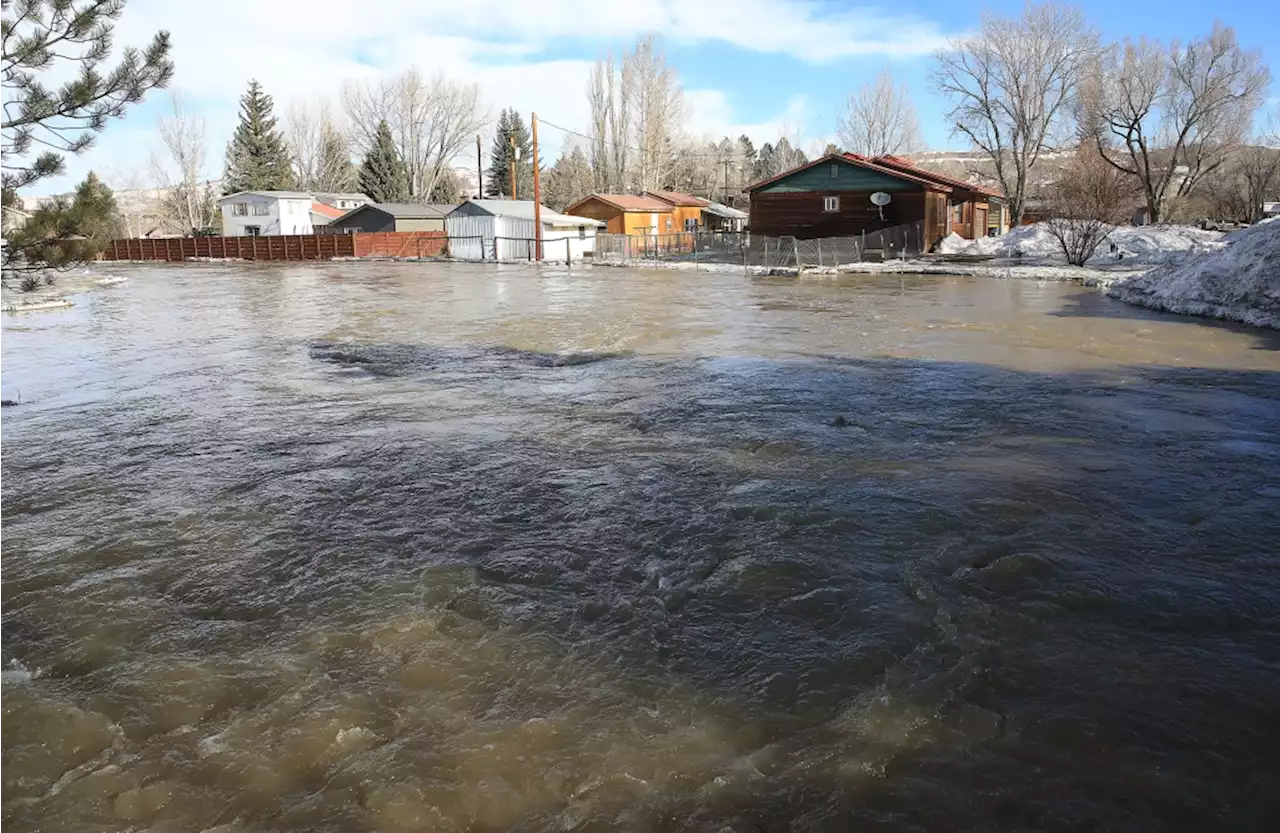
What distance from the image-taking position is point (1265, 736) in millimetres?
3760

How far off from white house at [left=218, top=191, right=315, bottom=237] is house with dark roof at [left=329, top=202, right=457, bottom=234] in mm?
4958

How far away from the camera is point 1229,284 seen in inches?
736

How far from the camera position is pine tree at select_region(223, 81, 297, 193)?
74562mm

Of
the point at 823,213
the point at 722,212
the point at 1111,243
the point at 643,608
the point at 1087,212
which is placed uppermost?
the point at 722,212

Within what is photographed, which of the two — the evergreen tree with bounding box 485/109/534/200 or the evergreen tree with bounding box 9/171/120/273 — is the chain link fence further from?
the evergreen tree with bounding box 485/109/534/200

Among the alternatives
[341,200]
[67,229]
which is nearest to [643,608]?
[67,229]

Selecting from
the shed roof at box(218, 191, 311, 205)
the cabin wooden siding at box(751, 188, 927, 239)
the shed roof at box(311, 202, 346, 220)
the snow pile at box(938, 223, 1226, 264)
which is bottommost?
the snow pile at box(938, 223, 1226, 264)

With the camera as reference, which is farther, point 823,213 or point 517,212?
point 517,212

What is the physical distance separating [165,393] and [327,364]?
2.61 metres

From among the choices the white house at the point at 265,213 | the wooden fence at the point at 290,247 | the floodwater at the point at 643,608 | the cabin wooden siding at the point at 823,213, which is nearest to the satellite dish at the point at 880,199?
the cabin wooden siding at the point at 823,213

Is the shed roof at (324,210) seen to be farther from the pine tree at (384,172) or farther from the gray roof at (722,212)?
the gray roof at (722,212)

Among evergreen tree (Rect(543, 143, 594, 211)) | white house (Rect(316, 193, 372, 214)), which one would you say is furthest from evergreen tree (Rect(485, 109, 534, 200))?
white house (Rect(316, 193, 372, 214))

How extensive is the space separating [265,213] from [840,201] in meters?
49.0

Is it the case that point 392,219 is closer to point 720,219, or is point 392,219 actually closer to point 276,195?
point 276,195
